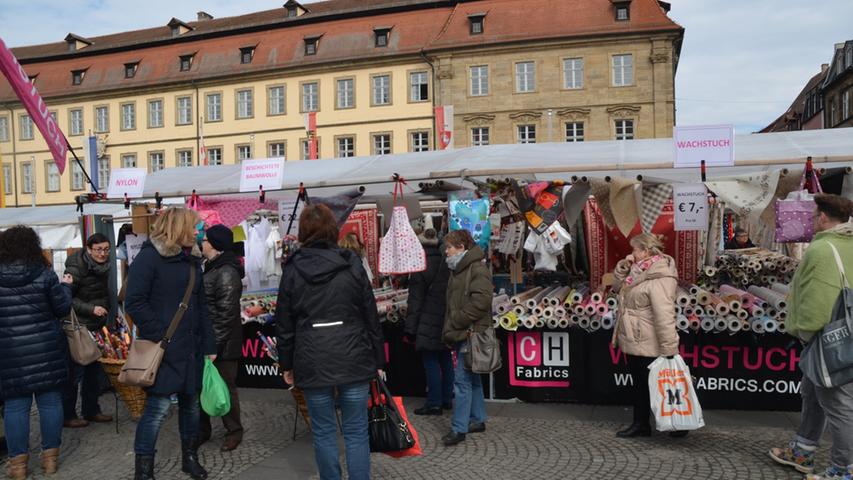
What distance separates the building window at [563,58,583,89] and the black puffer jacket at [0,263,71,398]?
3297 centimetres

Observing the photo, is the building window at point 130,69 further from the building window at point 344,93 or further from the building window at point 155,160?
the building window at point 344,93

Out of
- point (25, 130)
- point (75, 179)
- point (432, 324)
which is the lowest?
point (432, 324)

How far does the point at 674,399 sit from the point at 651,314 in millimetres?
588

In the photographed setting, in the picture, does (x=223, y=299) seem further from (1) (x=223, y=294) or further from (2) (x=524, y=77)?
(2) (x=524, y=77)

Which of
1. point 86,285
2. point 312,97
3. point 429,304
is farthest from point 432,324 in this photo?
point 312,97

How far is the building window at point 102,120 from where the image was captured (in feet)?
143

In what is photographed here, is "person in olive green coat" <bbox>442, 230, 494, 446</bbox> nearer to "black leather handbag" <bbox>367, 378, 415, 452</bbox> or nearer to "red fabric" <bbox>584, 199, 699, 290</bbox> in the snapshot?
"black leather handbag" <bbox>367, 378, 415, 452</bbox>

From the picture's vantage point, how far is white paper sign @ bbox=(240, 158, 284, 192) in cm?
671

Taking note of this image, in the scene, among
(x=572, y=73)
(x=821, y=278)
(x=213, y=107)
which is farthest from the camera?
(x=213, y=107)

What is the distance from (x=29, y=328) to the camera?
4328 millimetres

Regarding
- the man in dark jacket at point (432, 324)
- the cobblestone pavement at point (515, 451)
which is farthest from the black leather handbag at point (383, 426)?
the man in dark jacket at point (432, 324)

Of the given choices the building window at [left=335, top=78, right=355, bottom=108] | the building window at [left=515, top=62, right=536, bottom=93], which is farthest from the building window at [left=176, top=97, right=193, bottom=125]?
the building window at [left=515, top=62, right=536, bottom=93]

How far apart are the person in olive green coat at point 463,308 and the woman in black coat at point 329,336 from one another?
141 centimetres

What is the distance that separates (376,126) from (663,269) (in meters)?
34.1
